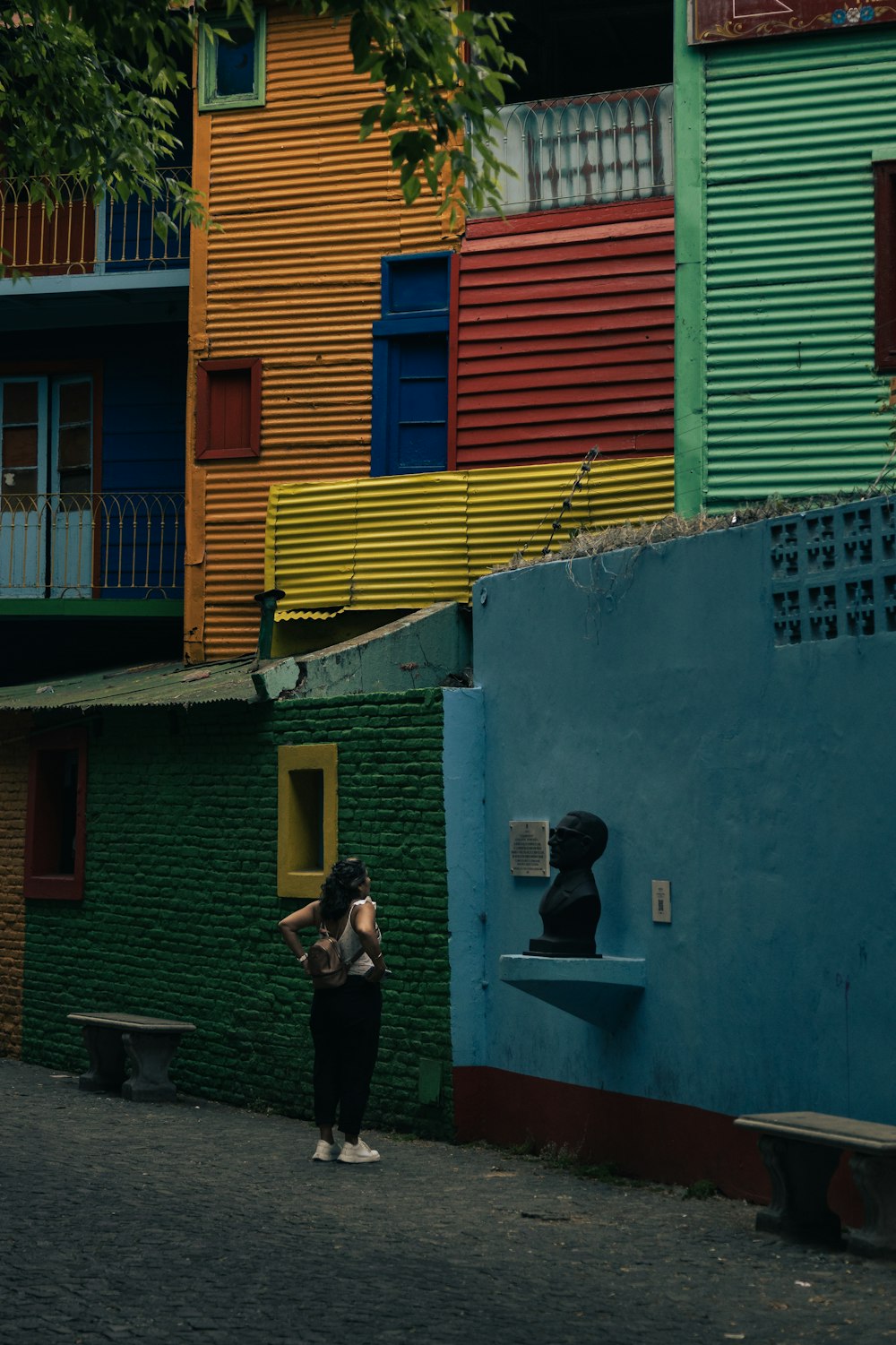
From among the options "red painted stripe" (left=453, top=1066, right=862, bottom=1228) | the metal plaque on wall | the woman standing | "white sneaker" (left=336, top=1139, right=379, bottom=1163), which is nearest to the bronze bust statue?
the metal plaque on wall

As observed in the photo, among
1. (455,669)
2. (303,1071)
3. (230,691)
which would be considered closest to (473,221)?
(455,669)

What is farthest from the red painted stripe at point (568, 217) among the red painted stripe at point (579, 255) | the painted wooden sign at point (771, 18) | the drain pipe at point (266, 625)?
the drain pipe at point (266, 625)

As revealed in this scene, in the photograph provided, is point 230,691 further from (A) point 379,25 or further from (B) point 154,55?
(A) point 379,25

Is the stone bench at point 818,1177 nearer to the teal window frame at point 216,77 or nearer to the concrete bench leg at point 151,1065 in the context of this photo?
the concrete bench leg at point 151,1065

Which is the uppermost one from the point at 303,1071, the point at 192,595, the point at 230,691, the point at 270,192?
the point at 270,192

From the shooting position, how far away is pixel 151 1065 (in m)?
13.6

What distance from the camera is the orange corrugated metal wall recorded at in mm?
16391

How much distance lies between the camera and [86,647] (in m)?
19.5

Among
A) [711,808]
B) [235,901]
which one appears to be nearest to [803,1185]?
[711,808]

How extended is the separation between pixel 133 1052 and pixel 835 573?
730 cm

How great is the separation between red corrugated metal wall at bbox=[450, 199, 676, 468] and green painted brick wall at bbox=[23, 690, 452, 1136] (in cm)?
362

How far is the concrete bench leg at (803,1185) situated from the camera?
776 centimetres

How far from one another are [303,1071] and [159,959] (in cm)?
222

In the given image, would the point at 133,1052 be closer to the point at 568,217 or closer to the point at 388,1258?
the point at 388,1258
